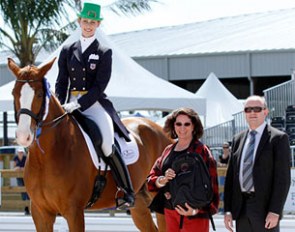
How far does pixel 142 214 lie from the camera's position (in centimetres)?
1076

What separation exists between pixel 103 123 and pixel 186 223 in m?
2.46

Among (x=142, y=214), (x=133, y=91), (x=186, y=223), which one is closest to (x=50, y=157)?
(x=142, y=214)

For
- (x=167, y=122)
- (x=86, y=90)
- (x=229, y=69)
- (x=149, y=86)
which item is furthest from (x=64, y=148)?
(x=229, y=69)

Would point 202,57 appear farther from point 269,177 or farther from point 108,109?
point 269,177

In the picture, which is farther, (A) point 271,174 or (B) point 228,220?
(B) point 228,220

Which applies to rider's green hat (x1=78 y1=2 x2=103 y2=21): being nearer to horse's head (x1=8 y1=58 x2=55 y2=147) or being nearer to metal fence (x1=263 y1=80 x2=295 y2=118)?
horse's head (x1=8 y1=58 x2=55 y2=147)

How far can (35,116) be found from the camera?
879 centimetres

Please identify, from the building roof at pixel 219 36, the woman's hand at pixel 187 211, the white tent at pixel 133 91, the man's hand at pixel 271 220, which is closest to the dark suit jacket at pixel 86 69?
the woman's hand at pixel 187 211

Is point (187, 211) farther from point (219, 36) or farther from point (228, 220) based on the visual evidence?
point (219, 36)

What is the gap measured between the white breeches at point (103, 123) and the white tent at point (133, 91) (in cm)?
977

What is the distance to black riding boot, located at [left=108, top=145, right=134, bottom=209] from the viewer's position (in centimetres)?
977

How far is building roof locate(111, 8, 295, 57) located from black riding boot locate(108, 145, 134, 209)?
96.6 ft

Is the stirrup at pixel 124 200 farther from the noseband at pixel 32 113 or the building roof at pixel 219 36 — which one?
the building roof at pixel 219 36

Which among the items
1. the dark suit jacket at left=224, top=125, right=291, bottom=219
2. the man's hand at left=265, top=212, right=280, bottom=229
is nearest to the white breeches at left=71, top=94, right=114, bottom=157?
the dark suit jacket at left=224, top=125, right=291, bottom=219
